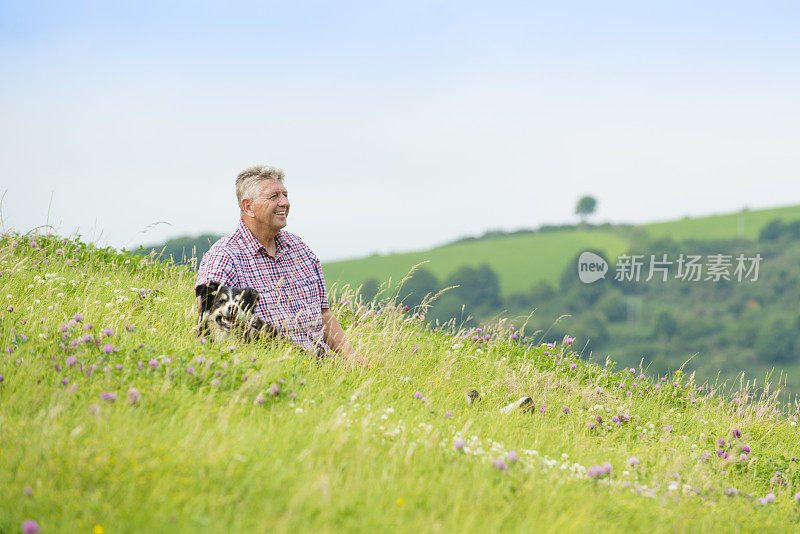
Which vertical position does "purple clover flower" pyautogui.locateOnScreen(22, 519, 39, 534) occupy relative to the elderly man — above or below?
below

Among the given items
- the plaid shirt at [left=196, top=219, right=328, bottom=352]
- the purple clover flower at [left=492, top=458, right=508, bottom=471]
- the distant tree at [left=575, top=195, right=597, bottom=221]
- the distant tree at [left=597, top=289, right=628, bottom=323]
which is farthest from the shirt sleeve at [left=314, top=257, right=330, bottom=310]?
the distant tree at [left=575, top=195, right=597, bottom=221]

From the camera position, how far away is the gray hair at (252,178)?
20.7 feet

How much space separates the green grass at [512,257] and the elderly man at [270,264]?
2794 inches

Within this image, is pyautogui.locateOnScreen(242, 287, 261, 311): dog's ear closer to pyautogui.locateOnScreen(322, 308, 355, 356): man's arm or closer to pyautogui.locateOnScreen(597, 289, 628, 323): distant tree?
pyautogui.locateOnScreen(322, 308, 355, 356): man's arm

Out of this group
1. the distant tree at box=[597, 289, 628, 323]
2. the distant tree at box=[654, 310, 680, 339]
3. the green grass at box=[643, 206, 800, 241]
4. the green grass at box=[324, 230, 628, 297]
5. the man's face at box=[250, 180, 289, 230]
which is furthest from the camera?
the green grass at box=[643, 206, 800, 241]

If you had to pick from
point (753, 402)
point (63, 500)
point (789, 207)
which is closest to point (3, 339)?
point (63, 500)

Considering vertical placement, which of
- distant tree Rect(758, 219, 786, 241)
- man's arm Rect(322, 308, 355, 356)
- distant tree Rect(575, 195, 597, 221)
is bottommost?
man's arm Rect(322, 308, 355, 356)

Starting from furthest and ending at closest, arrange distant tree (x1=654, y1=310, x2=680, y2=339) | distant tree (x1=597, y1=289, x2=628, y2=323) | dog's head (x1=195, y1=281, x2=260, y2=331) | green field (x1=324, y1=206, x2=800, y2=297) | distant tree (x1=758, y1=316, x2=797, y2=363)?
1. distant tree (x1=597, y1=289, x2=628, y2=323)
2. distant tree (x1=654, y1=310, x2=680, y2=339)
3. green field (x1=324, y1=206, x2=800, y2=297)
4. distant tree (x1=758, y1=316, x2=797, y2=363)
5. dog's head (x1=195, y1=281, x2=260, y2=331)

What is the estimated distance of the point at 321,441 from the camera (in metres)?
4.02

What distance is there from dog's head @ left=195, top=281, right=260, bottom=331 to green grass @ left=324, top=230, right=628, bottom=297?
71687mm

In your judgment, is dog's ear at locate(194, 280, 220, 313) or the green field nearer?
dog's ear at locate(194, 280, 220, 313)

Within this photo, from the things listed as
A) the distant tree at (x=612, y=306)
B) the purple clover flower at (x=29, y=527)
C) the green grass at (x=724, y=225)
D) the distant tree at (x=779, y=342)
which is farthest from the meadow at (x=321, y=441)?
the green grass at (x=724, y=225)

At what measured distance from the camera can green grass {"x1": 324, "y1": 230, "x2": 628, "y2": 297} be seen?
273ft

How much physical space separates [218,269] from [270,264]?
0.61 metres
